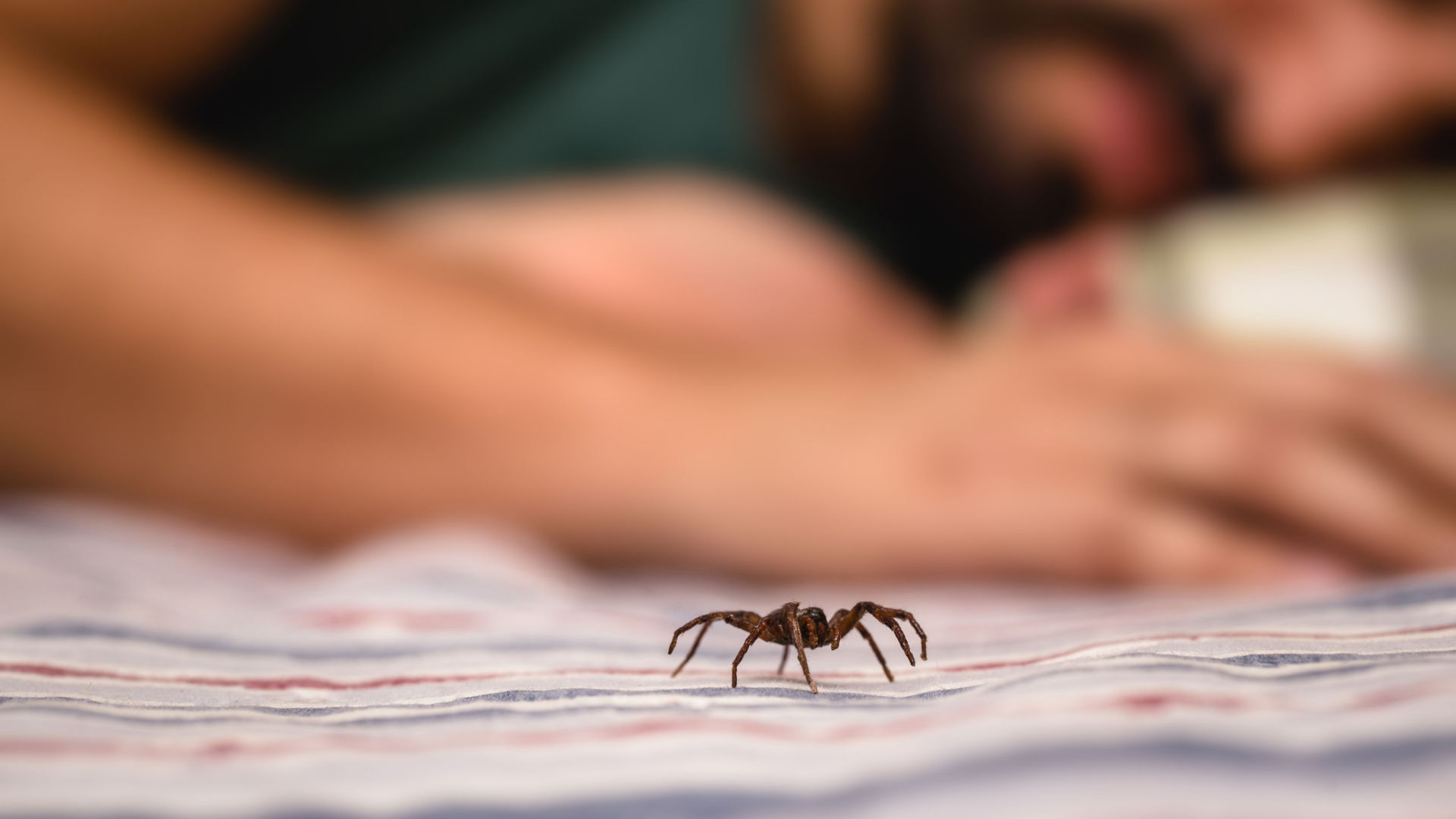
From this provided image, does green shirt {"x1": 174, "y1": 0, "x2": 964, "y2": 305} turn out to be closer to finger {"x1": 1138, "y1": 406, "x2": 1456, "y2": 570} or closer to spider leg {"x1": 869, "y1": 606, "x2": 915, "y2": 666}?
finger {"x1": 1138, "y1": 406, "x2": 1456, "y2": 570}

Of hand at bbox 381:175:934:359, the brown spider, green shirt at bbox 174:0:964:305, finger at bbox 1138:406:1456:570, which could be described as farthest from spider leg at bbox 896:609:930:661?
green shirt at bbox 174:0:964:305

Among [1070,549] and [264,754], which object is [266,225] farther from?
[1070,549]

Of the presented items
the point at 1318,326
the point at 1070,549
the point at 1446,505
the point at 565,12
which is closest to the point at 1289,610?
the point at 1070,549

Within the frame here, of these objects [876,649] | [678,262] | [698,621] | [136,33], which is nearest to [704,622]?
[698,621]

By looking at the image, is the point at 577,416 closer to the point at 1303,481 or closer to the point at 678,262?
the point at 678,262

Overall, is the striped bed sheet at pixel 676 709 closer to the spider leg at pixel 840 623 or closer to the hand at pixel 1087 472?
the spider leg at pixel 840 623

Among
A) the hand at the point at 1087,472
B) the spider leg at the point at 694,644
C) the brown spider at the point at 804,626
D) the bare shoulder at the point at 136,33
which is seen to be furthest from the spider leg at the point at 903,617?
the bare shoulder at the point at 136,33
